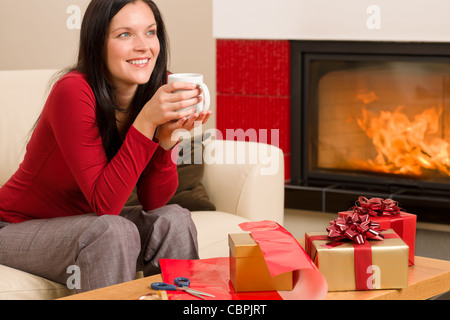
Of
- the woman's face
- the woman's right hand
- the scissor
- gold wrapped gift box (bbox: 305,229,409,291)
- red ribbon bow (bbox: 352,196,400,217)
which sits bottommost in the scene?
the scissor

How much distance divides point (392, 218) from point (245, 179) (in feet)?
2.11

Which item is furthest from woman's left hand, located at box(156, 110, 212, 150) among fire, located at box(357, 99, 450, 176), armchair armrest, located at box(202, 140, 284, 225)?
fire, located at box(357, 99, 450, 176)

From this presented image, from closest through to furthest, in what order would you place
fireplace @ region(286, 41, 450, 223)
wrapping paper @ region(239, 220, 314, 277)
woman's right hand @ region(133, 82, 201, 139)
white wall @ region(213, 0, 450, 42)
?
wrapping paper @ region(239, 220, 314, 277)
woman's right hand @ region(133, 82, 201, 139)
white wall @ region(213, 0, 450, 42)
fireplace @ region(286, 41, 450, 223)

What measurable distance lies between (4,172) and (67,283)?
72 centimetres

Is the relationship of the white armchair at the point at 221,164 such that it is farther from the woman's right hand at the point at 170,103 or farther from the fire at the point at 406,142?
the fire at the point at 406,142

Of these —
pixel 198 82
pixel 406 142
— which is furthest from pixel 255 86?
pixel 198 82

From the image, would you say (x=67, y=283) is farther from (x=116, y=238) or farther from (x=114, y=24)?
(x=114, y=24)

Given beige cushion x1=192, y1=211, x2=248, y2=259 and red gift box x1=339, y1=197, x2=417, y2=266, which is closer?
red gift box x1=339, y1=197, x2=417, y2=266

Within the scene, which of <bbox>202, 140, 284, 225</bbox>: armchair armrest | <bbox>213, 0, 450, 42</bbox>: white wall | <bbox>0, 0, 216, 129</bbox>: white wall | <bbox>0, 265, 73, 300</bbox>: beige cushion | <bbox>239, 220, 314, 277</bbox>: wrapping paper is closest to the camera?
<bbox>239, 220, 314, 277</bbox>: wrapping paper

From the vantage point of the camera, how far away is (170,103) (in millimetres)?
1404

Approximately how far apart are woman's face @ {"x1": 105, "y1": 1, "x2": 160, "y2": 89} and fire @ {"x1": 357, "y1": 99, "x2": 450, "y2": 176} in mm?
1502

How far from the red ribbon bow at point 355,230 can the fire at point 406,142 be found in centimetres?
151

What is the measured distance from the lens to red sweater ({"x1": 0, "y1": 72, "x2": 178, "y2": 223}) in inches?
59.6

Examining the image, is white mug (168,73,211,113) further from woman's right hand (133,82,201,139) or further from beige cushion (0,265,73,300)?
beige cushion (0,265,73,300)
